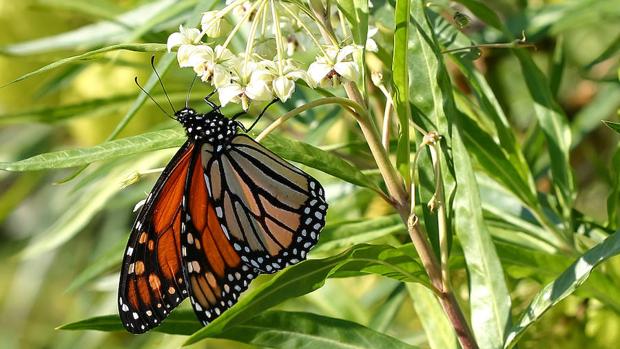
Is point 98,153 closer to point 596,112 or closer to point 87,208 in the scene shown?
point 87,208

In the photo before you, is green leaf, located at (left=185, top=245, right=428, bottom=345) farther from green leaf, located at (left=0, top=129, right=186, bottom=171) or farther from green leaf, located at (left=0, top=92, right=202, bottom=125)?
Result: green leaf, located at (left=0, top=92, right=202, bottom=125)

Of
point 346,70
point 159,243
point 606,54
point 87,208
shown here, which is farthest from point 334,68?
point 87,208

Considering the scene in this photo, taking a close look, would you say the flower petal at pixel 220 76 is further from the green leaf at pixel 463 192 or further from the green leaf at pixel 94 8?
the green leaf at pixel 94 8

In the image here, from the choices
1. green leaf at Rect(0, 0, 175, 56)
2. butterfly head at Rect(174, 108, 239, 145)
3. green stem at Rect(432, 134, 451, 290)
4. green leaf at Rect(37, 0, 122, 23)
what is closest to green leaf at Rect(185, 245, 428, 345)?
green stem at Rect(432, 134, 451, 290)

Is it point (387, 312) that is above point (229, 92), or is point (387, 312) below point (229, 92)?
below

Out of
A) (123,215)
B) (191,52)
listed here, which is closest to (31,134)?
(123,215)

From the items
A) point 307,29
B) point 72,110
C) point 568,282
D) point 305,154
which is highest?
point 72,110
